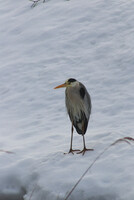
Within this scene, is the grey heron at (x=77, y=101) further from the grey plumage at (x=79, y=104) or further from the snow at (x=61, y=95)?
the snow at (x=61, y=95)

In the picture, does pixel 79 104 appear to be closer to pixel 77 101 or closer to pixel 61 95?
pixel 77 101

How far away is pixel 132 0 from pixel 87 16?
3.66ft

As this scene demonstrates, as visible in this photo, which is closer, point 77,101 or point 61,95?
point 77,101

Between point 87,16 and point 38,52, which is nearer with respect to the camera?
point 38,52

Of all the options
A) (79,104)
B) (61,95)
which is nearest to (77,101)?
(79,104)

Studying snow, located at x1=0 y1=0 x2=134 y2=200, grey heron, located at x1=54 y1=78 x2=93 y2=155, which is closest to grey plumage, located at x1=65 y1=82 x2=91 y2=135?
grey heron, located at x1=54 y1=78 x2=93 y2=155

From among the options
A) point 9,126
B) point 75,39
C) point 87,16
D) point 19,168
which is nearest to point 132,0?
point 87,16

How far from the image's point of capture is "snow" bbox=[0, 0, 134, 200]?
436 centimetres

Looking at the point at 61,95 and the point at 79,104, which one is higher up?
the point at 79,104

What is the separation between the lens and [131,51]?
8.06 meters

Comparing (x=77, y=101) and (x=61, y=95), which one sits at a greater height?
(x=77, y=101)

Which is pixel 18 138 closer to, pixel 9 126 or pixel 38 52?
pixel 9 126

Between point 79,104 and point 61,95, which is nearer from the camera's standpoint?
point 79,104

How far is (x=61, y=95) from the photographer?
7.25 m
